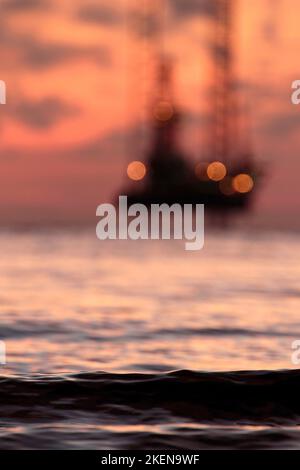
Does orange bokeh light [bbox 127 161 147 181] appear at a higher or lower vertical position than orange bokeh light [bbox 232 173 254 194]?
higher

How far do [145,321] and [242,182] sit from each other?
523 ft

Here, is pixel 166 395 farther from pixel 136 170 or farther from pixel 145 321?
pixel 136 170

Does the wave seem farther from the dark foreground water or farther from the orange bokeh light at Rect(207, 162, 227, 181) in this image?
the orange bokeh light at Rect(207, 162, 227, 181)

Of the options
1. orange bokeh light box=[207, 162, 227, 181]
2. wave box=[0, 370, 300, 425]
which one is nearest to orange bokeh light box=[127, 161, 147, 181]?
orange bokeh light box=[207, 162, 227, 181]

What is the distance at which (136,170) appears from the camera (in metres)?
190

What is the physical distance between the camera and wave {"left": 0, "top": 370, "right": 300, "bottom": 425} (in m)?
11.3

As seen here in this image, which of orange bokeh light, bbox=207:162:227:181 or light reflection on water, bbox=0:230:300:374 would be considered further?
orange bokeh light, bbox=207:162:227:181

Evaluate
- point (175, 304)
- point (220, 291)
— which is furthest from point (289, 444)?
point (220, 291)

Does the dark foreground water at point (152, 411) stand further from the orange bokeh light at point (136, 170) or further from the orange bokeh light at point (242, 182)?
the orange bokeh light at point (136, 170)

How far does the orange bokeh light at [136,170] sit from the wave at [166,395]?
579 ft

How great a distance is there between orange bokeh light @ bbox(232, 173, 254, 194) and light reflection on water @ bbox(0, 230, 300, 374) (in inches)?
5426

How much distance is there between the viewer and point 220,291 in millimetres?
33562

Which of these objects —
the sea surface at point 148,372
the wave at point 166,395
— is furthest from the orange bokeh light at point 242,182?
the wave at point 166,395

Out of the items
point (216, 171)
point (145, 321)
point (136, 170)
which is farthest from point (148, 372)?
point (136, 170)
